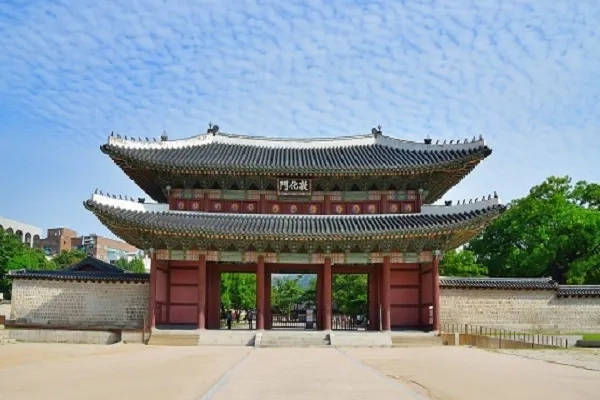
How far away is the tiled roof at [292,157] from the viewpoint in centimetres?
2983

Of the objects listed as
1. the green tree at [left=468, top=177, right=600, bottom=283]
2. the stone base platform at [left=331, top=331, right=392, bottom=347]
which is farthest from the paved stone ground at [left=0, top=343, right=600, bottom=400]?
the green tree at [left=468, top=177, right=600, bottom=283]

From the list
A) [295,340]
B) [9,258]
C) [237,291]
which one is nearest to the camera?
[295,340]

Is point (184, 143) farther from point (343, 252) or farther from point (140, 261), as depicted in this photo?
point (140, 261)

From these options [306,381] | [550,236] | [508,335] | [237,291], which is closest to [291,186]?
[508,335]

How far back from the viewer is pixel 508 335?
29.6 meters

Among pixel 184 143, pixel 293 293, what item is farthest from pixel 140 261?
pixel 184 143

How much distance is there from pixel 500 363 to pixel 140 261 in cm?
8091

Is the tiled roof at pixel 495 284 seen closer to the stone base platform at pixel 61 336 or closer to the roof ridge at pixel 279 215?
the roof ridge at pixel 279 215

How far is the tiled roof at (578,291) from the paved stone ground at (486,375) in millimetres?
9884

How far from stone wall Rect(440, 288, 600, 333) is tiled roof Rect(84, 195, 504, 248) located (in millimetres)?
4302

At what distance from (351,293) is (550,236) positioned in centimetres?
2139

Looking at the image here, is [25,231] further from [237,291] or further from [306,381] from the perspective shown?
[306,381]

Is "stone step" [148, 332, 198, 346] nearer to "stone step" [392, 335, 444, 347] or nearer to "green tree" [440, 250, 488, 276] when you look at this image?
"stone step" [392, 335, 444, 347]

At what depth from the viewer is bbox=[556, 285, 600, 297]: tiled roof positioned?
31328mm
